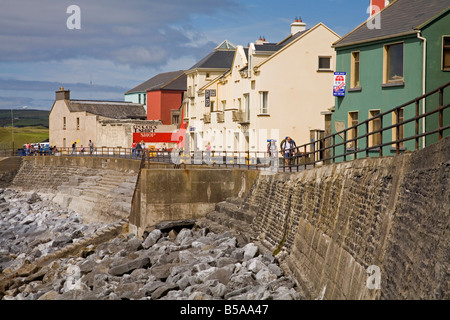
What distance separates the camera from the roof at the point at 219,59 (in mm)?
58000

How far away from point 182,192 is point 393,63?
8.97m

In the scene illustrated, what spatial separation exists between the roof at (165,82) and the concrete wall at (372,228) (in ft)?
180

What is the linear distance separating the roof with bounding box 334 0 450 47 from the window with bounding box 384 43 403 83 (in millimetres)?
512

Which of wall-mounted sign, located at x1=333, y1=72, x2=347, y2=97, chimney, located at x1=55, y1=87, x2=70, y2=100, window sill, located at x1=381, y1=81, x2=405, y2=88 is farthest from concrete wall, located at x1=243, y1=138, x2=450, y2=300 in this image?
chimney, located at x1=55, y1=87, x2=70, y2=100

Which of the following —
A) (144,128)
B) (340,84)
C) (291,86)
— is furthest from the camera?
(144,128)

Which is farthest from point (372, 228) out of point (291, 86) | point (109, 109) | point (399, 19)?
point (109, 109)

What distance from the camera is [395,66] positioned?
2514 centimetres

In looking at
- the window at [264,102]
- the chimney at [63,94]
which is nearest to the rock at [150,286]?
the window at [264,102]

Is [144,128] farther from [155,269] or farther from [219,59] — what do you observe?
[155,269]

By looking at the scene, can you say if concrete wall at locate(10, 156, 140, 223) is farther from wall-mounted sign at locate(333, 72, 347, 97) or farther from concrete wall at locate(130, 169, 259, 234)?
wall-mounted sign at locate(333, 72, 347, 97)

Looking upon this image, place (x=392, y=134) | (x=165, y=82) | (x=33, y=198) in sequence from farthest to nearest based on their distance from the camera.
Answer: (x=165, y=82), (x=33, y=198), (x=392, y=134)
